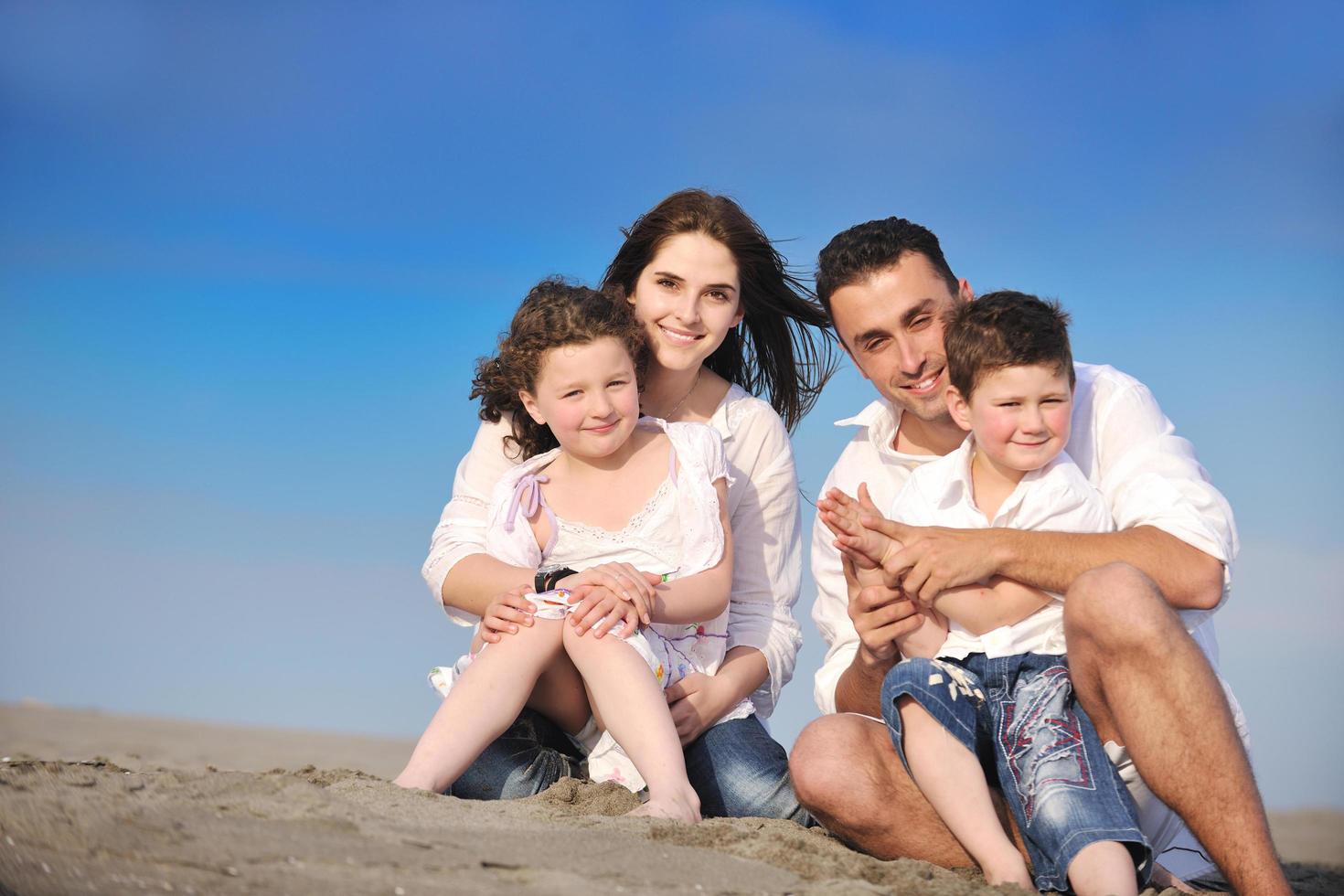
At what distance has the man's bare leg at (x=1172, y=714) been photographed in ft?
9.78

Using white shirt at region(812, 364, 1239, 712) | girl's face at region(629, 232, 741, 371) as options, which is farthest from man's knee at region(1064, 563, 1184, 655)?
girl's face at region(629, 232, 741, 371)

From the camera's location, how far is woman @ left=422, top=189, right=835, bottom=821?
4.12 metres

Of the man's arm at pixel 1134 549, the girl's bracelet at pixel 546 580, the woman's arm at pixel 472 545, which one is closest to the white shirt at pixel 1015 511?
the man's arm at pixel 1134 549

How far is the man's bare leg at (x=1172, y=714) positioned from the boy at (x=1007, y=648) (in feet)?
0.53

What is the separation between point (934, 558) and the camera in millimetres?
3398

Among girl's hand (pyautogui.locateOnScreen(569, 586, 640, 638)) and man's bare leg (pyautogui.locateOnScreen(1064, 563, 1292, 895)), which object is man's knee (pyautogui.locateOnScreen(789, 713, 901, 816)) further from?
man's bare leg (pyautogui.locateOnScreen(1064, 563, 1292, 895))

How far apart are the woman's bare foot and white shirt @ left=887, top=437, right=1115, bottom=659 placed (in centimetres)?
85

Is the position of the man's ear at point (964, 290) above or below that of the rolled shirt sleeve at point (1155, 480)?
above

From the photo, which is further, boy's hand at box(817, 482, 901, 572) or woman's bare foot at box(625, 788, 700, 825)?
boy's hand at box(817, 482, 901, 572)

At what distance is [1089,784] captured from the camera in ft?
10.4

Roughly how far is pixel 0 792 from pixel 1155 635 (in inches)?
107

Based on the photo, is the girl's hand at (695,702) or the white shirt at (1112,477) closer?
the white shirt at (1112,477)

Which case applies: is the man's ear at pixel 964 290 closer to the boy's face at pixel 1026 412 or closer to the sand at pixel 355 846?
the boy's face at pixel 1026 412

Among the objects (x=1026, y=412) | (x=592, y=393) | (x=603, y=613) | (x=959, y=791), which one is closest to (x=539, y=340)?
(x=592, y=393)
